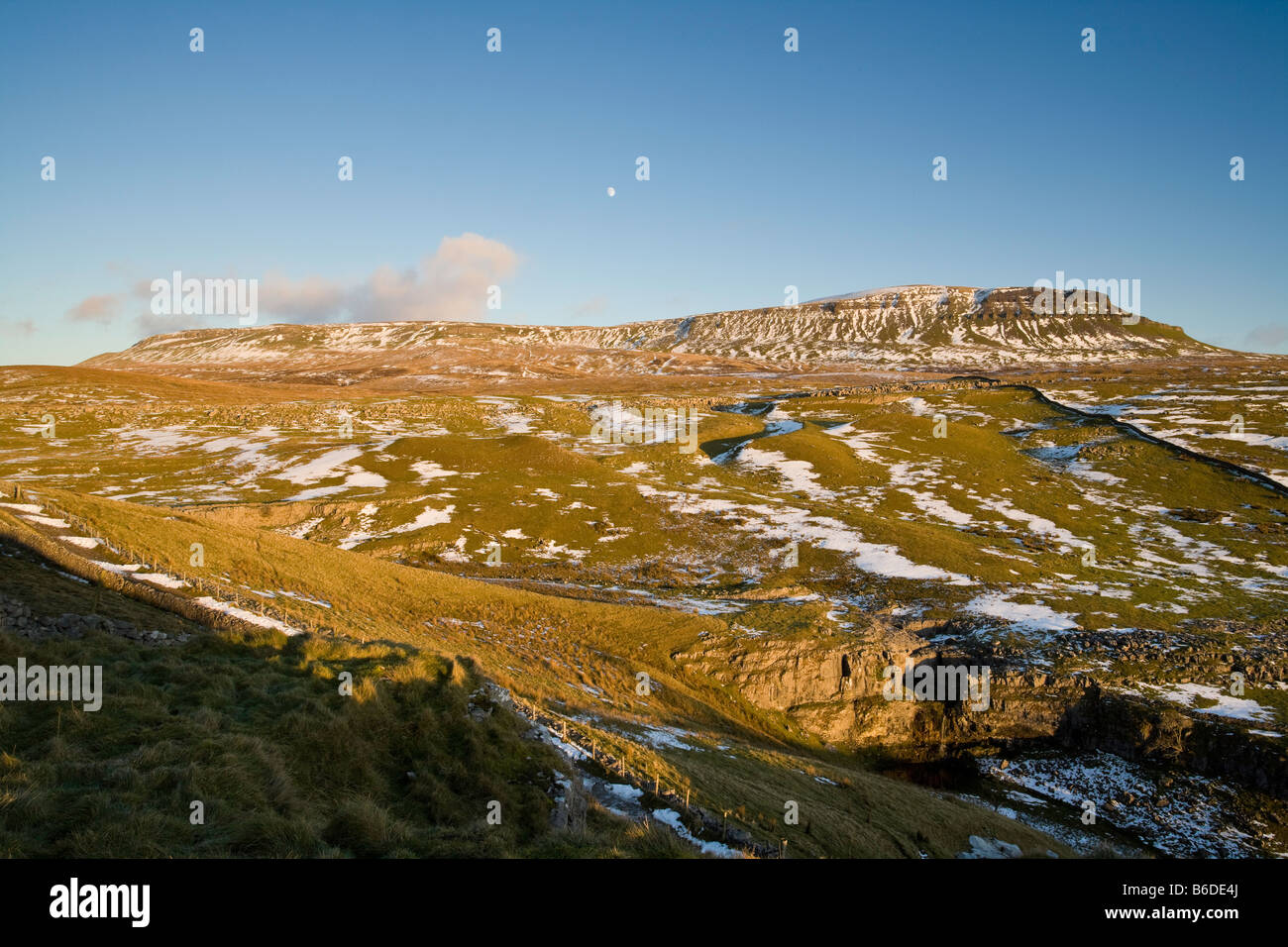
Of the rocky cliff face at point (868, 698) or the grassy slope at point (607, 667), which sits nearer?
the grassy slope at point (607, 667)

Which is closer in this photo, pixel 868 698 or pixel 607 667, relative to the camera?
pixel 607 667

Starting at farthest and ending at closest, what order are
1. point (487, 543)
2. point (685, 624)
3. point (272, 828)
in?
point (487, 543)
point (685, 624)
point (272, 828)

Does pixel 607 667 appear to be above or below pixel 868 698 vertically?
above

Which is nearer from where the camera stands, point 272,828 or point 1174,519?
point 272,828

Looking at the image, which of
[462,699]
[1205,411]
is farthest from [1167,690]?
[1205,411]

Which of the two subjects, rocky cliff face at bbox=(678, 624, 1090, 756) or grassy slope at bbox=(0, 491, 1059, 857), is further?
rocky cliff face at bbox=(678, 624, 1090, 756)

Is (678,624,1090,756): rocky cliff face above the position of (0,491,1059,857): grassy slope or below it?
below

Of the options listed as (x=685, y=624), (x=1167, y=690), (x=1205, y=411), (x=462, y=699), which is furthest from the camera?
(x=1205, y=411)

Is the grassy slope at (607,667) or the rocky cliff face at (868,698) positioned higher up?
the grassy slope at (607,667)

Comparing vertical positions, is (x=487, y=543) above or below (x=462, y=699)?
below

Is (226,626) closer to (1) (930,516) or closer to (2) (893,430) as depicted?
(1) (930,516)
